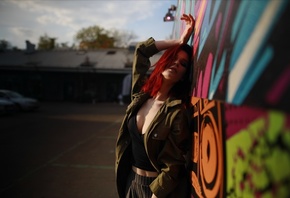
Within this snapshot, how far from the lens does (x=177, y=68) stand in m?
1.73

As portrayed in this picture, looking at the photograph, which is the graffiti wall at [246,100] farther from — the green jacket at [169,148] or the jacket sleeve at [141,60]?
the jacket sleeve at [141,60]

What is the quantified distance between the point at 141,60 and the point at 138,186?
1046 millimetres

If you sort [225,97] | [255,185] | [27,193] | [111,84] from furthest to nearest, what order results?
1. [111,84]
2. [27,193]
3. [225,97]
4. [255,185]

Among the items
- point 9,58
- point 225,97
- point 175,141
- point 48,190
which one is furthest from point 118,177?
point 9,58

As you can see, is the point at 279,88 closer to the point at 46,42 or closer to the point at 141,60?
the point at 141,60

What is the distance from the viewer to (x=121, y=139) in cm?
203

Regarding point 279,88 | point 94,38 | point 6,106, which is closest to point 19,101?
point 6,106

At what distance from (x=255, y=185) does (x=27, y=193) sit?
13.6 feet

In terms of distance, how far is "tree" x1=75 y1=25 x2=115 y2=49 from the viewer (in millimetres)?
47500

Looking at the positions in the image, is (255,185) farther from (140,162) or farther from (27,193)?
(27,193)

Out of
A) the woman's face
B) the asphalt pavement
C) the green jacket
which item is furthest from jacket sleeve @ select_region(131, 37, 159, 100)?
the asphalt pavement

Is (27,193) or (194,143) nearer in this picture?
(194,143)

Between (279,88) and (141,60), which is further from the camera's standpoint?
(141,60)

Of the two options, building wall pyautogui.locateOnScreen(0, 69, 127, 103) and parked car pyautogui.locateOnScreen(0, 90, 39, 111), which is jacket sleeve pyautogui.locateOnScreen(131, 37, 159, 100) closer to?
parked car pyautogui.locateOnScreen(0, 90, 39, 111)
